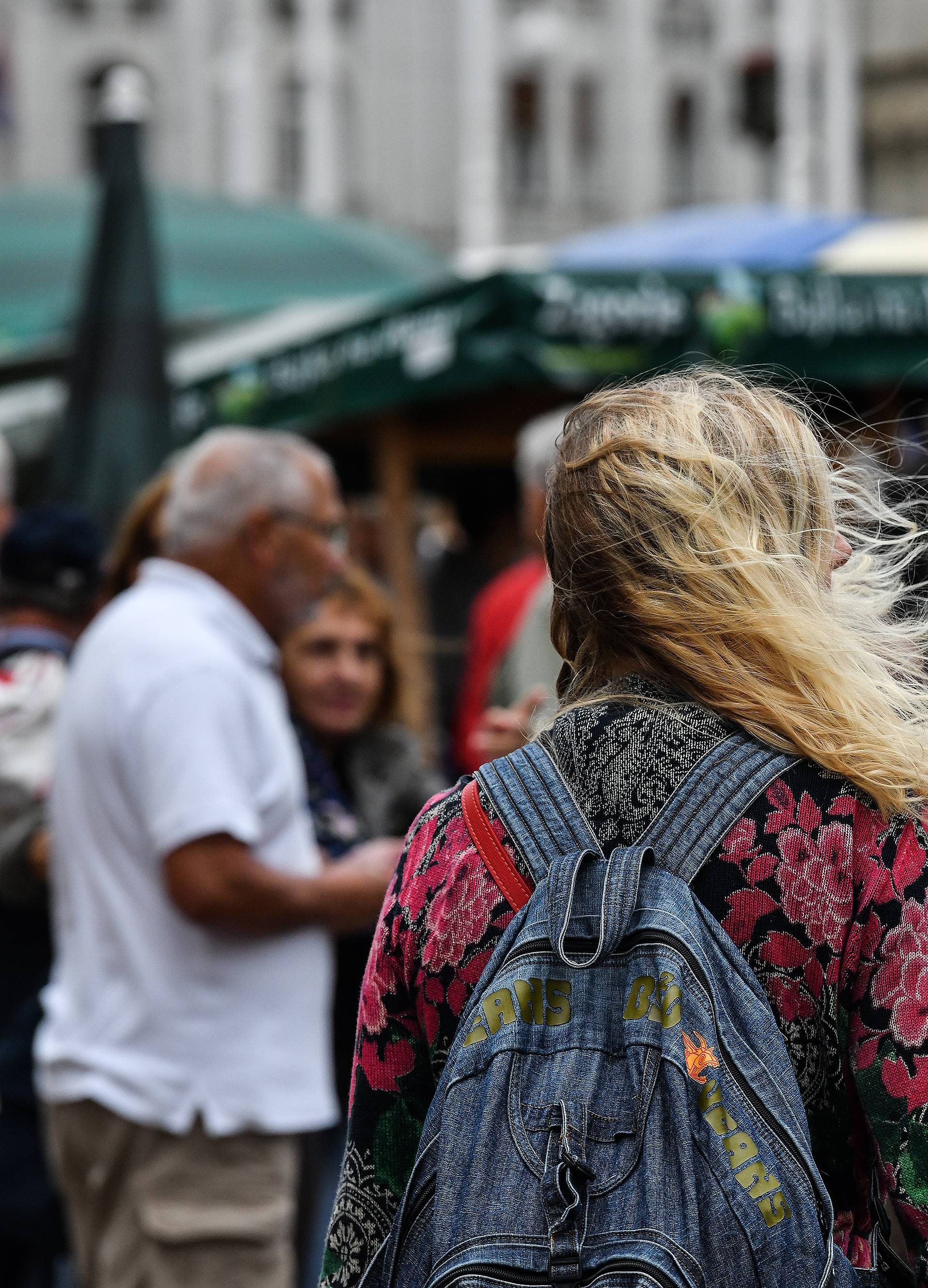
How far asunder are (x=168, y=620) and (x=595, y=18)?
33104mm

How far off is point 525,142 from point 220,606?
3268cm

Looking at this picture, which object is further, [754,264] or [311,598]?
[754,264]

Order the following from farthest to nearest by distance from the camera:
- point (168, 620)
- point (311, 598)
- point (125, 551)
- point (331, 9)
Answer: point (331, 9) → point (125, 551) → point (311, 598) → point (168, 620)

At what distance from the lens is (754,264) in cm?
812

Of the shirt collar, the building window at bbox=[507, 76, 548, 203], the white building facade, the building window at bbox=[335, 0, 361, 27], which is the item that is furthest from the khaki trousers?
the building window at bbox=[507, 76, 548, 203]

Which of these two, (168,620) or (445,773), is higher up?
(168,620)

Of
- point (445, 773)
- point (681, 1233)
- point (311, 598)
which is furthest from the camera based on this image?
point (445, 773)

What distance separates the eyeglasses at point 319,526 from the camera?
3.21 meters

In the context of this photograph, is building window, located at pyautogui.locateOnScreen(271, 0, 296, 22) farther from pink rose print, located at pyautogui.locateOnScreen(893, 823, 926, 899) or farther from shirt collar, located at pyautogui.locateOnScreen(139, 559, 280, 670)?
pink rose print, located at pyautogui.locateOnScreen(893, 823, 926, 899)

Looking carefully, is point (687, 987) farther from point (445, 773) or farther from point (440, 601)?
point (440, 601)

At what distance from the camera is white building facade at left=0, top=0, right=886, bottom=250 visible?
3127 cm

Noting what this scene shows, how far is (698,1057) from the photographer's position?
4.58ft

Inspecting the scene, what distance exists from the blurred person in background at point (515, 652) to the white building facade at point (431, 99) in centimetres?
2609

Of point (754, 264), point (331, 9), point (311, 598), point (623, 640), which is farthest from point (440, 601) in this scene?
point (331, 9)
